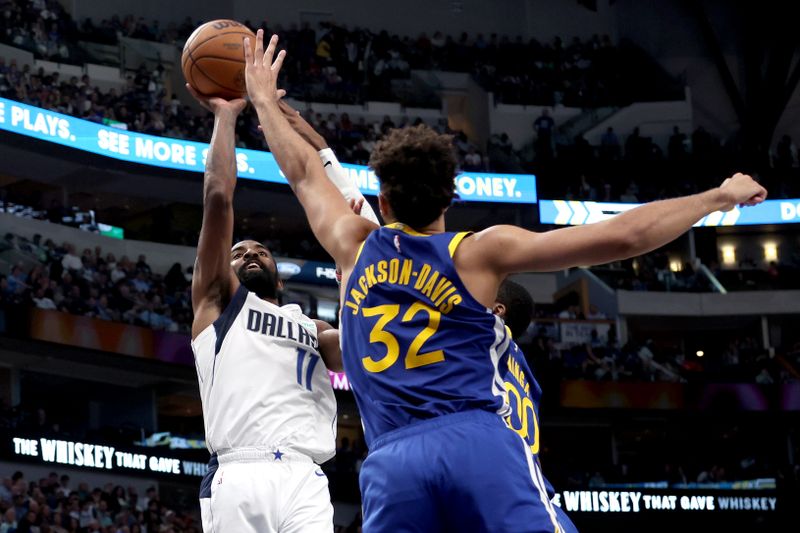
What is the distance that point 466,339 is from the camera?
3.34m

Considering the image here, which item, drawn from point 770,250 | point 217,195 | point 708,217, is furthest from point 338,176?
point 770,250

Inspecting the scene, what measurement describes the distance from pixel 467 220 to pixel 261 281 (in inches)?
1023

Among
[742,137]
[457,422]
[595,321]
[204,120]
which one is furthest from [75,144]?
[457,422]

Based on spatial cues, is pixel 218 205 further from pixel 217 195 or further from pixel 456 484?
pixel 456 484

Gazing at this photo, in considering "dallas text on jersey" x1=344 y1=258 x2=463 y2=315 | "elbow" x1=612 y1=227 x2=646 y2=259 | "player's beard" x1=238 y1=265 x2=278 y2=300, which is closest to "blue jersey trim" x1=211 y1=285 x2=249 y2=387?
"player's beard" x1=238 y1=265 x2=278 y2=300

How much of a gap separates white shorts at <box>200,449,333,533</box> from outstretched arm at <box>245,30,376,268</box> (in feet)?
5.23

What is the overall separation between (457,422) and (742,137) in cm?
3361

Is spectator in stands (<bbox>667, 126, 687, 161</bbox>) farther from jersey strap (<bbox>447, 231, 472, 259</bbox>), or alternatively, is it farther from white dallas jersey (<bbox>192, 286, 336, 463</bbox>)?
jersey strap (<bbox>447, 231, 472, 259</bbox>)

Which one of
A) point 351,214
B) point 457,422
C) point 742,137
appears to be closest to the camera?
point 457,422

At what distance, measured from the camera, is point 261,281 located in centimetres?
543

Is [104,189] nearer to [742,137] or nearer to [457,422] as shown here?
[742,137]

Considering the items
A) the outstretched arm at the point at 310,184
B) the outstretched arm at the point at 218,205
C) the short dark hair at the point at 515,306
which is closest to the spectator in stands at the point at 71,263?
the outstretched arm at the point at 218,205

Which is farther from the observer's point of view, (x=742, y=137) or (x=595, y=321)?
(x=742, y=137)

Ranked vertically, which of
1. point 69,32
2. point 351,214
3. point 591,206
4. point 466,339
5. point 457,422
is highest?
point 69,32
